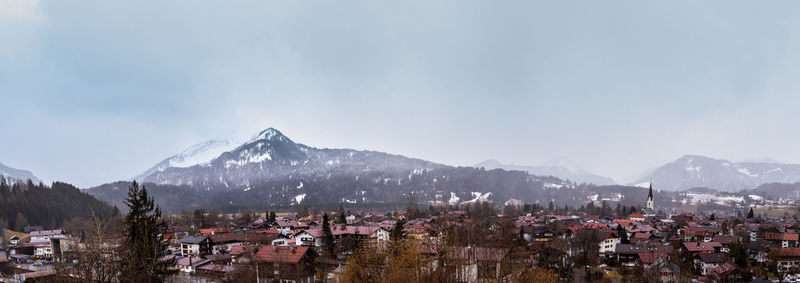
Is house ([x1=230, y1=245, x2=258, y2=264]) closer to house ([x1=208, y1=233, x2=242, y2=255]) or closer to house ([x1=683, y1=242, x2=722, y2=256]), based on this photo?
house ([x1=208, y1=233, x2=242, y2=255])

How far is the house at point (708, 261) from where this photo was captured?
3359 centimetres

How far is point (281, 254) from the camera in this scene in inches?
1235

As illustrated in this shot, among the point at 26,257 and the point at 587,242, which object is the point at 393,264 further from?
the point at 26,257

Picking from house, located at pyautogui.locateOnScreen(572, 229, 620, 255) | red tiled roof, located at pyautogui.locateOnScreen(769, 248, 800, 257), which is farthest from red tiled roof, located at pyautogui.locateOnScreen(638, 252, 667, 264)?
red tiled roof, located at pyautogui.locateOnScreen(769, 248, 800, 257)

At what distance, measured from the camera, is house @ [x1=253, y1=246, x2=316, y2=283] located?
2958cm

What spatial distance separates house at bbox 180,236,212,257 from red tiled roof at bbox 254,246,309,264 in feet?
53.3

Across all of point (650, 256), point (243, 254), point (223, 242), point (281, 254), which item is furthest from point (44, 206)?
point (650, 256)

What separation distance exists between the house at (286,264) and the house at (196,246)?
16.3 meters

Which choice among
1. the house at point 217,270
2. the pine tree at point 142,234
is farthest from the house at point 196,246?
the pine tree at point 142,234

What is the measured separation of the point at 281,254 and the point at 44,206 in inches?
3907

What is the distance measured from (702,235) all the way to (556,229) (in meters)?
17.1

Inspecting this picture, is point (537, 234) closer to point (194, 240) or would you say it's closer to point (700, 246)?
point (700, 246)

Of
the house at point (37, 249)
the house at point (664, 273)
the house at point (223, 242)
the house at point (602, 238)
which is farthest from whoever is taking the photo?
the house at point (37, 249)

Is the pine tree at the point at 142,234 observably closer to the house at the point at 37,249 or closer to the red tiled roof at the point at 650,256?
the red tiled roof at the point at 650,256
